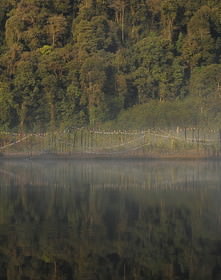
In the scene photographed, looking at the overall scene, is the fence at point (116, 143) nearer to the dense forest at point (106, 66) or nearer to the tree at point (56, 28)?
the dense forest at point (106, 66)

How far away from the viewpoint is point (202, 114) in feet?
133

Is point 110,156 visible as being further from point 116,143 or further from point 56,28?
point 56,28

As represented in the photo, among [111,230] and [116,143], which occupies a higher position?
[111,230]

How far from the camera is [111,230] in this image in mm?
12672

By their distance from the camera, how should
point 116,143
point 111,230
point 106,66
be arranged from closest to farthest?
point 111,230 < point 116,143 < point 106,66

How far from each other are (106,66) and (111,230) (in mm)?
30742

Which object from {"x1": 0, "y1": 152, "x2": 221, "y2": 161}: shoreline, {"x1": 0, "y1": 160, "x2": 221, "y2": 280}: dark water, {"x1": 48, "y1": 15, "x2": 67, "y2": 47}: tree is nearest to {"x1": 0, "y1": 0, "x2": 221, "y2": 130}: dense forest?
{"x1": 48, "y1": 15, "x2": 67, "y2": 47}: tree

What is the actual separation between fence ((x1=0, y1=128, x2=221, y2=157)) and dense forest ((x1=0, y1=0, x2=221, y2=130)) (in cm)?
142

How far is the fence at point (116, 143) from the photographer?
3791 centimetres

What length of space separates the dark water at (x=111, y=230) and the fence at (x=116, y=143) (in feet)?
52.8

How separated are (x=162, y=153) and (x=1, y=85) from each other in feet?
38.7

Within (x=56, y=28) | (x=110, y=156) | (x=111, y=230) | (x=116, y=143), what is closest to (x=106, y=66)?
(x=56, y=28)

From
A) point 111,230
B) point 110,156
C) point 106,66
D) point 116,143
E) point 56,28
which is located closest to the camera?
point 111,230

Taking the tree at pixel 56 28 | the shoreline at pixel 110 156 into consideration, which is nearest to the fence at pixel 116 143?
the shoreline at pixel 110 156
